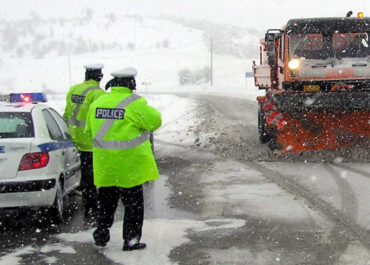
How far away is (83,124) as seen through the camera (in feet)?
22.7

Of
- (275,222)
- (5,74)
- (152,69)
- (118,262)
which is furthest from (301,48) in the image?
(5,74)

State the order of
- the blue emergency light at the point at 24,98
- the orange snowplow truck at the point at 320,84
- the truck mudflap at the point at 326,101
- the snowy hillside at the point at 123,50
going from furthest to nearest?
the snowy hillside at the point at 123,50
the orange snowplow truck at the point at 320,84
the truck mudflap at the point at 326,101
the blue emergency light at the point at 24,98

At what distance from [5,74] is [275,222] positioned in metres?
116

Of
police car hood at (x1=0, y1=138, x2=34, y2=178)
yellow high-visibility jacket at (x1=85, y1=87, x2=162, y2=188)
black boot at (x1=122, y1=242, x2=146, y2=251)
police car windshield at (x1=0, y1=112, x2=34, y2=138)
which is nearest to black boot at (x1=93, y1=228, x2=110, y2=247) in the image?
black boot at (x1=122, y1=242, x2=146, y2=251)

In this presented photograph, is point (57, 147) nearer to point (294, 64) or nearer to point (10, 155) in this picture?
point (10, 155)

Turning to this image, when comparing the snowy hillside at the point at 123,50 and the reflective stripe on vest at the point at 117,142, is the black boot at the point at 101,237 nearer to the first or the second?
the reflective stripe on vest at the point at 117,142

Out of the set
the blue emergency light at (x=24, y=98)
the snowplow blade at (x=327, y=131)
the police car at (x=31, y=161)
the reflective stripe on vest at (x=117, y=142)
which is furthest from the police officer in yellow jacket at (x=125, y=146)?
the snowplow blade at (x=327, y=131)

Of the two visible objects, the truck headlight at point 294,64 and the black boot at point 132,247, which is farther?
the truck headlight at point 294,64

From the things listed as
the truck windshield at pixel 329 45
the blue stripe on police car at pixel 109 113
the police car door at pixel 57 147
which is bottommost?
the police car door at pixel 57 147

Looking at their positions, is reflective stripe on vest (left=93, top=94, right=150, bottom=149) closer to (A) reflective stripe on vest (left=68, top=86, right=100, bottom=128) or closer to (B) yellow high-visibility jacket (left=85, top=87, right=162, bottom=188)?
(B) yellow high-visibility jacket (left=85, top=87, right=162, bottom=188)

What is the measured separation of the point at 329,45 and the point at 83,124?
20.3 feet

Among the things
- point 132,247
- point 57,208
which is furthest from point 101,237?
point 57,208

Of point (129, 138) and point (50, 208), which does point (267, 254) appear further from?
point (50, 208)

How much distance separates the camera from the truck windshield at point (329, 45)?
1135cm
